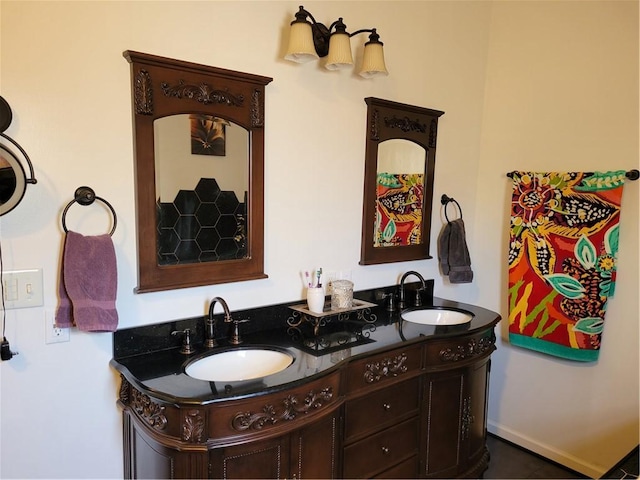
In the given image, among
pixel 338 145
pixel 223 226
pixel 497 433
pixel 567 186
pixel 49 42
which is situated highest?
pixel 49 42

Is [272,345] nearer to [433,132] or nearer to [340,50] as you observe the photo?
[340,50]

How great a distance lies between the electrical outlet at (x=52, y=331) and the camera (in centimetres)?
153

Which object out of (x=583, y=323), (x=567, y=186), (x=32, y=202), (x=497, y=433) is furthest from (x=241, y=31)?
(x=497, y=433)

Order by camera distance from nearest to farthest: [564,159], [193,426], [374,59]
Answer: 1. [193,426]
2. [374,59]
3. [564,159]

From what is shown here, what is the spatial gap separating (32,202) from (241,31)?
1.05 metres

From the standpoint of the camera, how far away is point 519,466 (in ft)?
8.97

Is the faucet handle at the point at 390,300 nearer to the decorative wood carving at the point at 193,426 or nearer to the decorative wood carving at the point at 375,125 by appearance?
the decorative wood carving at the point at 375,125

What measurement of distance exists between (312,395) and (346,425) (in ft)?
1.05

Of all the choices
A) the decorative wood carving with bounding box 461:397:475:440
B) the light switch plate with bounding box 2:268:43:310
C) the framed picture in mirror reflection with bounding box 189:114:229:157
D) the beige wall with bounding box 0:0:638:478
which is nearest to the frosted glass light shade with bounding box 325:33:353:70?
the beige wall with bounding box 0:0:638:478

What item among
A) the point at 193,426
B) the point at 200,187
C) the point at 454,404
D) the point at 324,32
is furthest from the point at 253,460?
the point at 324,32

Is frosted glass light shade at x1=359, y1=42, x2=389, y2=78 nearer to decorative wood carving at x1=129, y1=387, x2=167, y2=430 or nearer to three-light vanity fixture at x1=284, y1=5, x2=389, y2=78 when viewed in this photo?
three-light vanity fixture at x1=284, y1=5, x2=389, y2=78

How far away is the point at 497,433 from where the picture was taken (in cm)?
306

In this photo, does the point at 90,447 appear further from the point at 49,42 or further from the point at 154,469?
the point at 49,42

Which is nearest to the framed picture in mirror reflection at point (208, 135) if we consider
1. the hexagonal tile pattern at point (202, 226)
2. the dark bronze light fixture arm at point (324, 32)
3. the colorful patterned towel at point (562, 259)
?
the hexagonal tile pattern at point (202, 226)
